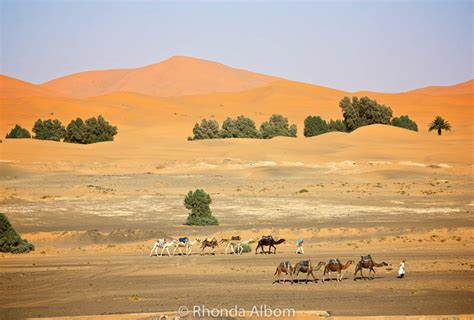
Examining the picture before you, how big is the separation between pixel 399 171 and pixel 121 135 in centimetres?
4290

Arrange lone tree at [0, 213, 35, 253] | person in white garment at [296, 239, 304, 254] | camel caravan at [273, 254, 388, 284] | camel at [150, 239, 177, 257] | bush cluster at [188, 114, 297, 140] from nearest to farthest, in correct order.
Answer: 1. camel caravan at [273, 254, 388, 284]
2. person in white garment at [296, 239, 304, 254]
3. camel at [150, 239, 177, 257]
4. lone tree at [0, 213, 35, 253]
5. bush cluster at [188, 114, 297, 140]

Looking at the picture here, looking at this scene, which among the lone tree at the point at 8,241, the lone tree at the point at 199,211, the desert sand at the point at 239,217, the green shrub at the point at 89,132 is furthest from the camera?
the green shrub at the point at 89,132

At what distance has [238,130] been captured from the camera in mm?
90062

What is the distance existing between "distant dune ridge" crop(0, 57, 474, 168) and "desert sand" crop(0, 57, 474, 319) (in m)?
0.40

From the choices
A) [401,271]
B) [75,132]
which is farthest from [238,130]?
[401,271]

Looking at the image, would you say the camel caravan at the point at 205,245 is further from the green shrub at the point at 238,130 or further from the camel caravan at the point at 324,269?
the green shrub at the point at 238,130

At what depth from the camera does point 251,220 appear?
3869cm

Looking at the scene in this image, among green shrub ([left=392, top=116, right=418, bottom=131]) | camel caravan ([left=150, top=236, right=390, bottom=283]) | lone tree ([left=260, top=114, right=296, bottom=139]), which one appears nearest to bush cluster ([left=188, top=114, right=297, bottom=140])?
lone tree ([left=260, top=114, right=296, bottom=139])

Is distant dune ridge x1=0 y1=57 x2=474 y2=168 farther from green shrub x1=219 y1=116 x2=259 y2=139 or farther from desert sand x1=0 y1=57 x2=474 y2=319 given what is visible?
green shrub x1=219 y1=116 x2=259 y2=139

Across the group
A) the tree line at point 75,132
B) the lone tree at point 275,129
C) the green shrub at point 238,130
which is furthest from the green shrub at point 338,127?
the tree line at point 75,132

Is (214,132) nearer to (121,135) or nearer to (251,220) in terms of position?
(121,135)

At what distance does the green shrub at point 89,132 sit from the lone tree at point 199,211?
50.9 metres

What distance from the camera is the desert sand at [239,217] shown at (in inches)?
831

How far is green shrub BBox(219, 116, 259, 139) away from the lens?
89.9m
